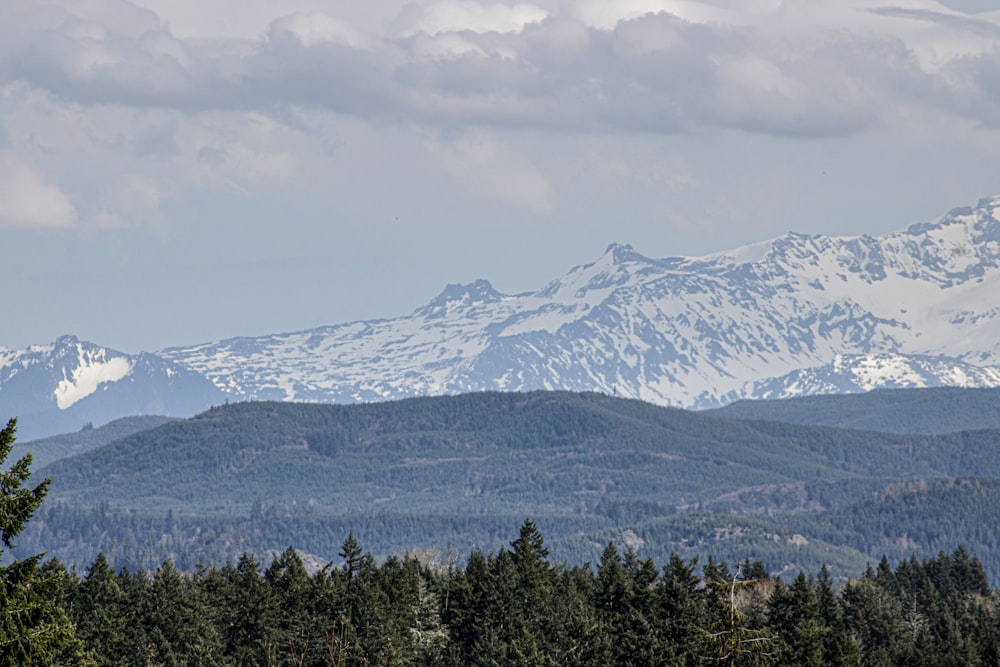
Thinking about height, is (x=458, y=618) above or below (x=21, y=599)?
below

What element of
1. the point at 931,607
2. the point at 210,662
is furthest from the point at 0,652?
the point at 931,607

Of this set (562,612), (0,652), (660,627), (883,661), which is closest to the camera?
(0,652)

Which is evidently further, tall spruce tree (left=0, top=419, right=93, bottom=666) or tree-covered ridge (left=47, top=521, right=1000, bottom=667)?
tree-covered ridge (left=47, top=521, right=1000, bottom=667)

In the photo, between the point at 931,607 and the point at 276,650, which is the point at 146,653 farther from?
the point at 931,607

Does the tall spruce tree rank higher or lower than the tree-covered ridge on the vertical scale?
higher

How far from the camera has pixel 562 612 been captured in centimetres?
→ 11556

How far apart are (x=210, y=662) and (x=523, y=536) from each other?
Result: 119 ft

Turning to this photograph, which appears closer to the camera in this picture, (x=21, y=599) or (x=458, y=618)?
(x=21, y=599)

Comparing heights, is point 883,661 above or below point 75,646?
below

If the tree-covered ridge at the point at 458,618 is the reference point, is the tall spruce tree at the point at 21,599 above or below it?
above

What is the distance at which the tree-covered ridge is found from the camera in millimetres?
92438

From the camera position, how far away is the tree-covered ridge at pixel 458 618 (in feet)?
303

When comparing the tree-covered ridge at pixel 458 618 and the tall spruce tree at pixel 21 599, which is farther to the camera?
the tree-covered ridge at pixel 458 618

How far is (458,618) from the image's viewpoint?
372 feet
